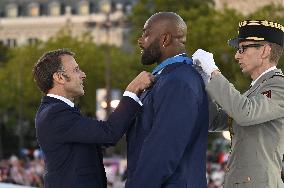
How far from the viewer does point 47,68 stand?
6.29 metres

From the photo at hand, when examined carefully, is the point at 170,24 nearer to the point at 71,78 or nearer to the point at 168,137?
the point at 168,137

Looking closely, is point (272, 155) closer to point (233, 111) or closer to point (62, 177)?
point (233, 111)

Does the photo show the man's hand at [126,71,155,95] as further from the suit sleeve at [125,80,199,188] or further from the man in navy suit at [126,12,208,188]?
the suit sleeve at [125,80,199,188]

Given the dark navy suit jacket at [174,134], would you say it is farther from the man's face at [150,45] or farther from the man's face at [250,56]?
the man's face at [250,56]

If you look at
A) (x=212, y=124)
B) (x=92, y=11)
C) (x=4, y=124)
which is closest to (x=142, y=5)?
(x=4, y=124)

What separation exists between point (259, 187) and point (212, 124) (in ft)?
1.99

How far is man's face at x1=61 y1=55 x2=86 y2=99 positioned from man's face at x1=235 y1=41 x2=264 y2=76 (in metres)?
0.87

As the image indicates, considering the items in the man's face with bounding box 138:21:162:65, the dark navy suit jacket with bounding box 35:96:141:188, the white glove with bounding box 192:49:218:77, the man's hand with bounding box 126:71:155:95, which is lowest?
the dark navy suit jacket with bounding box 35:96:141:188

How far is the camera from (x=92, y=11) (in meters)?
121

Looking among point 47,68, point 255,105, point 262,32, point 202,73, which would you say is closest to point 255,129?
point 255,105

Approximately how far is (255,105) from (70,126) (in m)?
0.98

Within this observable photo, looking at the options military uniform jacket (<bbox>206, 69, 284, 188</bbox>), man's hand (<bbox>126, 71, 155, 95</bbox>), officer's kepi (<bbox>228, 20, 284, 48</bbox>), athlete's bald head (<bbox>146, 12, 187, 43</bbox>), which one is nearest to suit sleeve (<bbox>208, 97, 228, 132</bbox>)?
military uniform jacket (<bbox>206, 69, 284, 188</bbox>)

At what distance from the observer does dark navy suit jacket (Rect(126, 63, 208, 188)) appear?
5.58 meters

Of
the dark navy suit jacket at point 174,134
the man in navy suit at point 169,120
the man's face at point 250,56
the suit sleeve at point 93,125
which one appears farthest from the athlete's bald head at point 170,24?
the man's face at point 250,56
